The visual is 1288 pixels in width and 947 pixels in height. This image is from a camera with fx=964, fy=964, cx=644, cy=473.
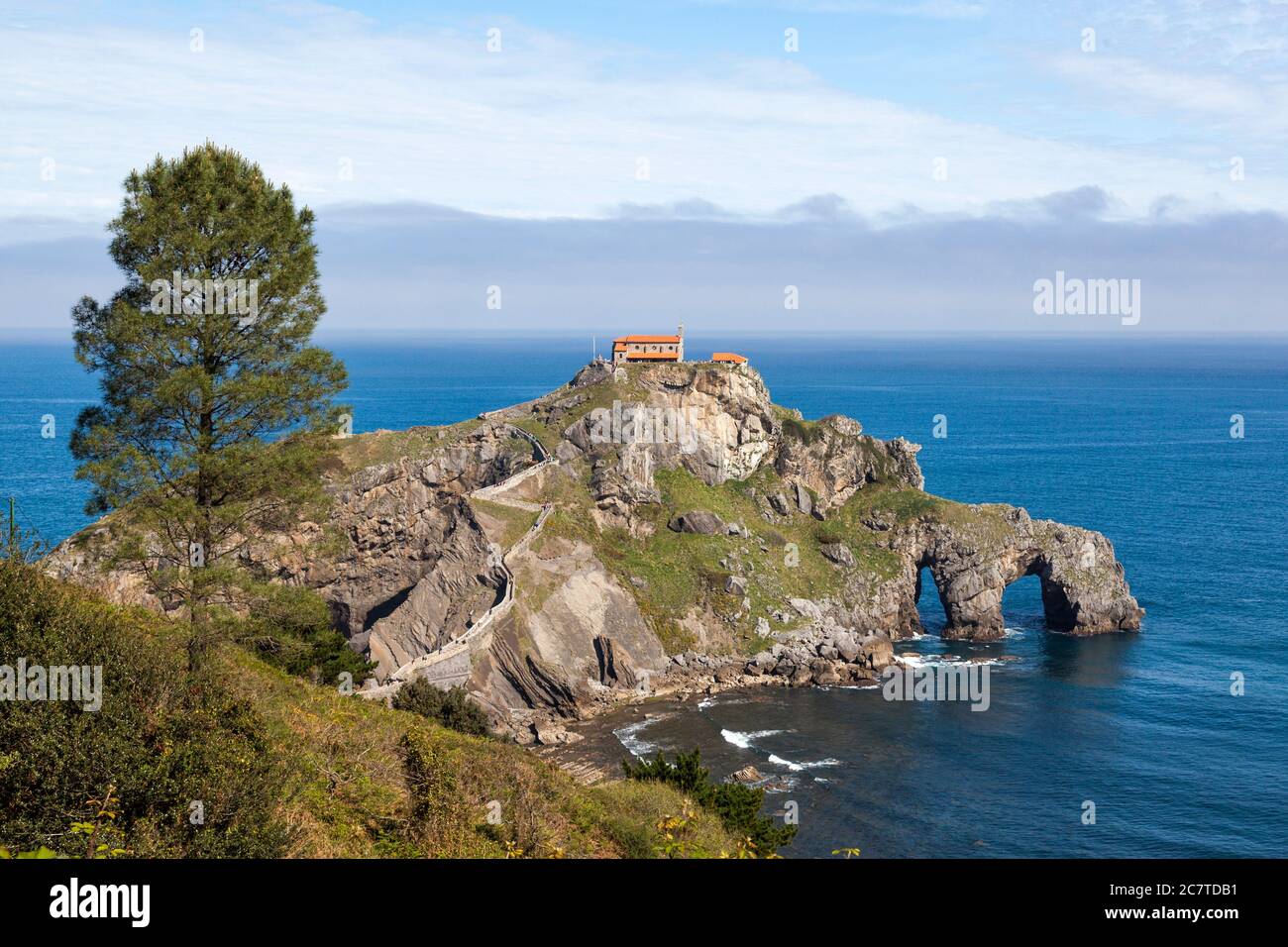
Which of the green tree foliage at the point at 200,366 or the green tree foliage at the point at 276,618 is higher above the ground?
the green tree foliage at the point at 200,366

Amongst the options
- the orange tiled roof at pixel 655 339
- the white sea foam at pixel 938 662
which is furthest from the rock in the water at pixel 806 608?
the orange tiled roof at pixel 655 339

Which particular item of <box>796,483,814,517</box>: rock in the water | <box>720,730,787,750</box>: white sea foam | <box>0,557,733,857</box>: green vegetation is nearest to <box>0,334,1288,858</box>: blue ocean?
<box>720,730,787,750</box>: white sea foam

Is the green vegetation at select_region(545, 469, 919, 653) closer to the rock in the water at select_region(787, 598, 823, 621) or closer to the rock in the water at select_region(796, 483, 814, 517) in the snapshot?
the rock in the water at select_region(787, 598, 823, 621)

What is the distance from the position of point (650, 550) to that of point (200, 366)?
66235mm

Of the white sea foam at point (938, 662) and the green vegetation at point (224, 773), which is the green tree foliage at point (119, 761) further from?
the white sea foam at point (938, 662)

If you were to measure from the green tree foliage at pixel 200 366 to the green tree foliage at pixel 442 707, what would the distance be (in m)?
24.7

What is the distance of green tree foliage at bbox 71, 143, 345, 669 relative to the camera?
2492 centimetres

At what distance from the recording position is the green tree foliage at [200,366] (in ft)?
81.8

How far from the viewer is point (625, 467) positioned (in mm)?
93125

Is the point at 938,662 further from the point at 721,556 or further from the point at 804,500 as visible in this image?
the point at 804,500


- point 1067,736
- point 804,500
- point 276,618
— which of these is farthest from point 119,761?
point 804,500

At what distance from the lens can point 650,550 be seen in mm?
89625
